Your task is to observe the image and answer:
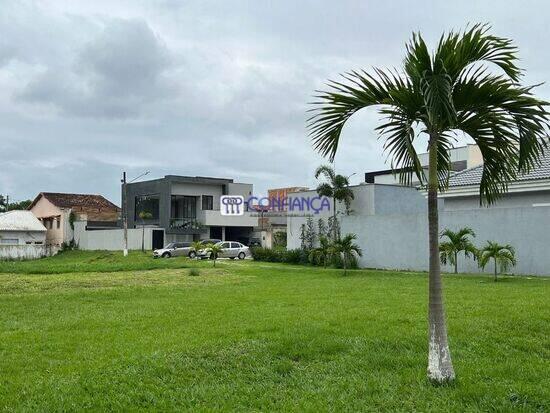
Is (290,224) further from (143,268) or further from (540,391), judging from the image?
(540,391)

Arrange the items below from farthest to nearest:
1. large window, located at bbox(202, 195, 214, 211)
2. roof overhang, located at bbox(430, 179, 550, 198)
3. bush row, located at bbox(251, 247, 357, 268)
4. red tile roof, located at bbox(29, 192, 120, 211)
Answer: red tile roof, located at bbox(29, 192, 120, 211) → large window, located at bbox(202, 195, 214, 211) → bush row, located at bbox(251, 247, 357, 268) → roof overhang, located at bbox(430, 179, 550, 198)

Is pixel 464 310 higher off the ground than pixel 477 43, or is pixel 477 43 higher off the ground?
pixel 477 43

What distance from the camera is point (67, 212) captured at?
66.3 meters

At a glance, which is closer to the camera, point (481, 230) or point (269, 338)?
point (269, 338)

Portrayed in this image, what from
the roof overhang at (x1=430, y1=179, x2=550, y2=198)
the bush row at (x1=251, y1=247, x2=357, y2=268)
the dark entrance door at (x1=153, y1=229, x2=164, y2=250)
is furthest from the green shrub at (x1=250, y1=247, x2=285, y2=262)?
the dark entrance door at (x1=153, y1=229, x2=164, y2=250)

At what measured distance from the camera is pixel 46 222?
7044 centimetres

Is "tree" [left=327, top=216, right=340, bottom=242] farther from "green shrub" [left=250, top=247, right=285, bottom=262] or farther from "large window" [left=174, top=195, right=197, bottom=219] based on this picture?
"large window" [left=174, top=195, right=197, bottom=219]

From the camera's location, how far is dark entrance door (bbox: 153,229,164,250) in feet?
192

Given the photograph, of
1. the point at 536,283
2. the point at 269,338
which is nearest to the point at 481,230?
the point at 536,283

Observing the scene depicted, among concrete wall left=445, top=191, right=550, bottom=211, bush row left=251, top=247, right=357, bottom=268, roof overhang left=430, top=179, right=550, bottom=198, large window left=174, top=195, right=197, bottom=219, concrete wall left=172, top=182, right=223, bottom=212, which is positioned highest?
concrete wall left=172, top=182, right=223, bottom=212

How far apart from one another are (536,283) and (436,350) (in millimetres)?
14393

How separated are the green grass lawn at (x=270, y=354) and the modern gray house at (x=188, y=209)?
146ft

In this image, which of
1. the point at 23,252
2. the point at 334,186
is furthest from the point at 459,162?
the point at 23,252

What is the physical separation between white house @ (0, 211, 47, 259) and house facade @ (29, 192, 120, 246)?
1.80 m
